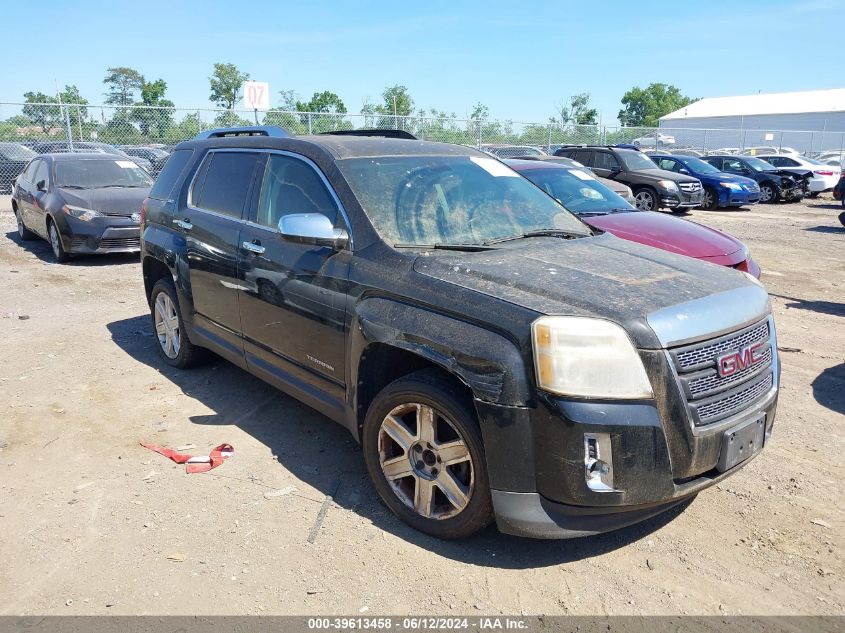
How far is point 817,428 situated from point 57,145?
65.5 feet

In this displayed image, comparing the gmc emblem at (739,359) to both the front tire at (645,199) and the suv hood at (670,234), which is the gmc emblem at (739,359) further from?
the front tire at (645,199)

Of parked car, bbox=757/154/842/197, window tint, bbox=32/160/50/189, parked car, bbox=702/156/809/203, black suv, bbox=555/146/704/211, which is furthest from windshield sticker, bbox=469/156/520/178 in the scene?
parked car, bbox=757/154/842/197

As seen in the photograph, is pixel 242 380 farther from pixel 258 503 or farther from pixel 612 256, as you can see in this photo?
pixel 612 256

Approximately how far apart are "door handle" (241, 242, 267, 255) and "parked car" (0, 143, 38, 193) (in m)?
17.3

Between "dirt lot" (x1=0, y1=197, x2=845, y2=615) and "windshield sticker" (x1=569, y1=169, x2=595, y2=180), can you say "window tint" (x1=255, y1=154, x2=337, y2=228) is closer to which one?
"dirt lot" (x1=0, y1=197, x2=845, y2=615)

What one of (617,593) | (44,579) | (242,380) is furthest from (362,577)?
(242,380)

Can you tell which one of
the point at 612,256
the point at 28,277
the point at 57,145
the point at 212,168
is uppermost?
the point at 57,145

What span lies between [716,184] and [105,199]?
1609 cm

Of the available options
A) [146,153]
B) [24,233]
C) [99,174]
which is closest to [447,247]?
[99,174]

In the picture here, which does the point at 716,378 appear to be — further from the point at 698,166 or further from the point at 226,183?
the point at 698,166

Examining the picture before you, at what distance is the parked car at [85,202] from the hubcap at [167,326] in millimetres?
5137

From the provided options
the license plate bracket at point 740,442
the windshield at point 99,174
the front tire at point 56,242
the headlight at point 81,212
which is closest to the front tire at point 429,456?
the license plate bracket at point 740,442

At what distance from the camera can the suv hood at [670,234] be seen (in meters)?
6.37

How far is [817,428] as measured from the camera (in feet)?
14.7
